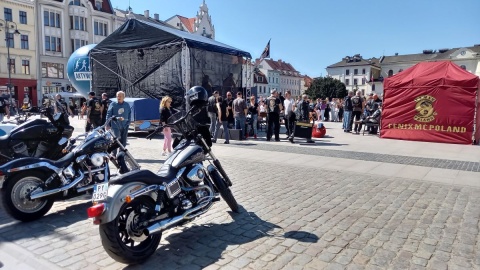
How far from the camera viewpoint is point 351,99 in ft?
53.3

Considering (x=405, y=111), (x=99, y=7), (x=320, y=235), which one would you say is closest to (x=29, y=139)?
(x=320, y=235)

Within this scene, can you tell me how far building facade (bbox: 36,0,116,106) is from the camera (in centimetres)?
4438

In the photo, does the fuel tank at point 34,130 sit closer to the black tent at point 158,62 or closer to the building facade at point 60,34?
the black tent at point 158,62

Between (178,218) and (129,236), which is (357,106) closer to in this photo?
(178,218)

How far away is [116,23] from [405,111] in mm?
49163

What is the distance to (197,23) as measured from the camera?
2746 inches

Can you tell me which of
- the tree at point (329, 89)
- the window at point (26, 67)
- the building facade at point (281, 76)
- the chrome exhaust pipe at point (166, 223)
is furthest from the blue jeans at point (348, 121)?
the building facade at point (281, 76)

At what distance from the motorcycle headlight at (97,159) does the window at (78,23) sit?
49.4 metres

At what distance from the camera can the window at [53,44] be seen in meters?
45.1

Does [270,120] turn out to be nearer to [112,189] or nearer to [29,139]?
[29,139]

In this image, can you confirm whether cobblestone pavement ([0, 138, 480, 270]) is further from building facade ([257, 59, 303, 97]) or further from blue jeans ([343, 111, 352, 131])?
building facade ([257, 59, 303, 97])

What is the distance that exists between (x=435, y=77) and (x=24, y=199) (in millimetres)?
13453

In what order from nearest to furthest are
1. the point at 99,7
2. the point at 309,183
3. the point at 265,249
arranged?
the point at 265,249 → the point at 309,183 → the point at 99,7

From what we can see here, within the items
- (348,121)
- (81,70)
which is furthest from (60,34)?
(348,121)
